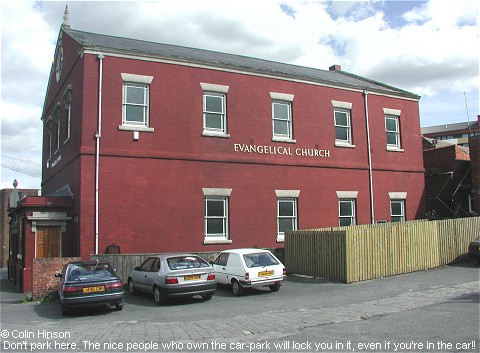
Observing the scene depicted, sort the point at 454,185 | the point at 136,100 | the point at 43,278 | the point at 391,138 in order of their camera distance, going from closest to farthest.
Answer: the point at 43,278 → the point at 136,100 → the point at 391,138 → the point at 454,185


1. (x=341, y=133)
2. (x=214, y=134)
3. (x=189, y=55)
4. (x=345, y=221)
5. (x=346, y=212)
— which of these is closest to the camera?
(x=214, y=134)

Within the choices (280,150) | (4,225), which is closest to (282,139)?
(280,150)

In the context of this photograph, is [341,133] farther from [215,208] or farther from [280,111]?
[215,208]

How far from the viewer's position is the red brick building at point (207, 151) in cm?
1791

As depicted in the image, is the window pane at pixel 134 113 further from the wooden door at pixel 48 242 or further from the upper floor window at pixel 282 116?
the upper floor window at pixel 282 116

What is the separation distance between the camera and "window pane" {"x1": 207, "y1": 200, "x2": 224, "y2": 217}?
19547mm

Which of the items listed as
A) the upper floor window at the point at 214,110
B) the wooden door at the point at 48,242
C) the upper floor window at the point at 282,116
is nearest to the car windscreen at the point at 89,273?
the wooden door at the point at 48,242

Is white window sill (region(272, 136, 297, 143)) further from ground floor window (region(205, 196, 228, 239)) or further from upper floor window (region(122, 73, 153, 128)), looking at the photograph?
upper floor window (region(122, 73, 153, 128))

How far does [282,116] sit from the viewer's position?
2202cm

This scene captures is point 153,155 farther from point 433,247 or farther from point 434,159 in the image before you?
point 434,159

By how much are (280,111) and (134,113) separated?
Answer: 708 cm

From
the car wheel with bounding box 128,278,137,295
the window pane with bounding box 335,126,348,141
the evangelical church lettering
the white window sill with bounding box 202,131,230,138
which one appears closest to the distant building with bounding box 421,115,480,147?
the window pane with bounding box 335,126,348,141

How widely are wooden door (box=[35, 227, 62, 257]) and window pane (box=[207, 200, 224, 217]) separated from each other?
603 cm

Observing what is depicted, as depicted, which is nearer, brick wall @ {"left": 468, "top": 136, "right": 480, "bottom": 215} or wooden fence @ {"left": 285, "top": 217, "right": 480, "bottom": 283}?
wooden fence @ {"left": 285, "top": 217, "right": 480, "bottom": 283}
